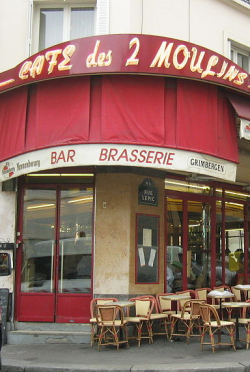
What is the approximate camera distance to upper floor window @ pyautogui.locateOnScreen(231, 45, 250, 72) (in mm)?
13414

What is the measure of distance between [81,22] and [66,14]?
40cm

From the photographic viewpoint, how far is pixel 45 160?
952 cm

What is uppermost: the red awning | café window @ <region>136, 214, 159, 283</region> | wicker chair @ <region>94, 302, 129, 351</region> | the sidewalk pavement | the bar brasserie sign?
the bar brasserie sign

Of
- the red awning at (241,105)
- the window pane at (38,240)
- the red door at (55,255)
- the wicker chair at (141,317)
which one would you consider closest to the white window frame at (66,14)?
the red awning at (241,105)

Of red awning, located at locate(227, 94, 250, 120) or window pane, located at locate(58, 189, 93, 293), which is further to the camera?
window pane, located at locate(58, 189, 93, 293)

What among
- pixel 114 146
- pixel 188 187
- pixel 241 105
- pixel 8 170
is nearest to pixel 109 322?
pixel 114 146

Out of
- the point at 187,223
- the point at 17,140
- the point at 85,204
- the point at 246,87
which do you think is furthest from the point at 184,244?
the point at 17,140

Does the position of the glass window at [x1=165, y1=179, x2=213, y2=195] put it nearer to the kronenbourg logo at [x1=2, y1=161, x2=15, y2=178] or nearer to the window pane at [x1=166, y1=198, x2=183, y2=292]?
the window pane at [x1=166, y1=198, x2=183, y2=292]

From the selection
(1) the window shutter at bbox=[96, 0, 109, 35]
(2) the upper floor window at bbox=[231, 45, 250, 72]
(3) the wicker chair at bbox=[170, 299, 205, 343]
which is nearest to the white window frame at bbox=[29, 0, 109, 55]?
(1) the window shutter at bbox=[96, 0, 109, 35]

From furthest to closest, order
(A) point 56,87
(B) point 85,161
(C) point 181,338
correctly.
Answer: (C) point 181,338, (A) point 56,87, (B) point 85,161

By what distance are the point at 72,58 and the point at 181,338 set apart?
584 centimetres

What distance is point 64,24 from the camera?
38.4 feet

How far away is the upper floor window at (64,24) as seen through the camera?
11.6 metres

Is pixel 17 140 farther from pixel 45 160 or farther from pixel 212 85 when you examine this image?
pixel 212 85
